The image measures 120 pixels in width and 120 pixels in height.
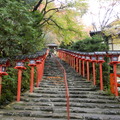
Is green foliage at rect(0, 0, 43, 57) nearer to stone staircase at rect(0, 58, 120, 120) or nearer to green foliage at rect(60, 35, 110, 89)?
stone staircase at rect(0, 58, 120, 120)

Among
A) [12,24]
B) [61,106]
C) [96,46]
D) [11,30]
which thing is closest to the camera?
[11,30]

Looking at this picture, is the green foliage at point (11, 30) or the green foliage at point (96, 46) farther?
the green foliage at point (96, 46)

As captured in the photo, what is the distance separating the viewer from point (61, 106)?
228 inches

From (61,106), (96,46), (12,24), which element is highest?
(12,24)

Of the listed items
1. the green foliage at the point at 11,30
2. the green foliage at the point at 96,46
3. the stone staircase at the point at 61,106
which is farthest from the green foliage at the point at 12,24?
the green foliage at the point at 96,46

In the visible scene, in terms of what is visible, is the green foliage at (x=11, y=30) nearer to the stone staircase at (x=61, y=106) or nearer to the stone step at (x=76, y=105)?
the stone staircase at (x=61, y=106)

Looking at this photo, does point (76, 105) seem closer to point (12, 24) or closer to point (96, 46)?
point (12, 24)

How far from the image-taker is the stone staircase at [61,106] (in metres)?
4.84

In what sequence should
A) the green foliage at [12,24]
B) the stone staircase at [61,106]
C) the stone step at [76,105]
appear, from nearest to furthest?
the stone staircase at [61,106]
the green foliage at [12,24]
the stone step at [76,105]

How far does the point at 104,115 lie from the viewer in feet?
16.4

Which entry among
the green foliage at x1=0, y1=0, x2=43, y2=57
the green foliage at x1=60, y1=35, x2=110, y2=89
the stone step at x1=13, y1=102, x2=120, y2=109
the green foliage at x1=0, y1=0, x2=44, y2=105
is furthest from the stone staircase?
the green foliage at x1=60, y1=35, x2=110, y2=89

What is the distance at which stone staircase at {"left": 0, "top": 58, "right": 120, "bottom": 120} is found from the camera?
4840 millimetres

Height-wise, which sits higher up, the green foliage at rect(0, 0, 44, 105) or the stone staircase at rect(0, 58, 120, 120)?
the green foliage at rect(0, 0, 44, 105)

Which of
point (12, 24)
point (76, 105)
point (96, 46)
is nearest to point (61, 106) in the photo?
point (76, 105)
